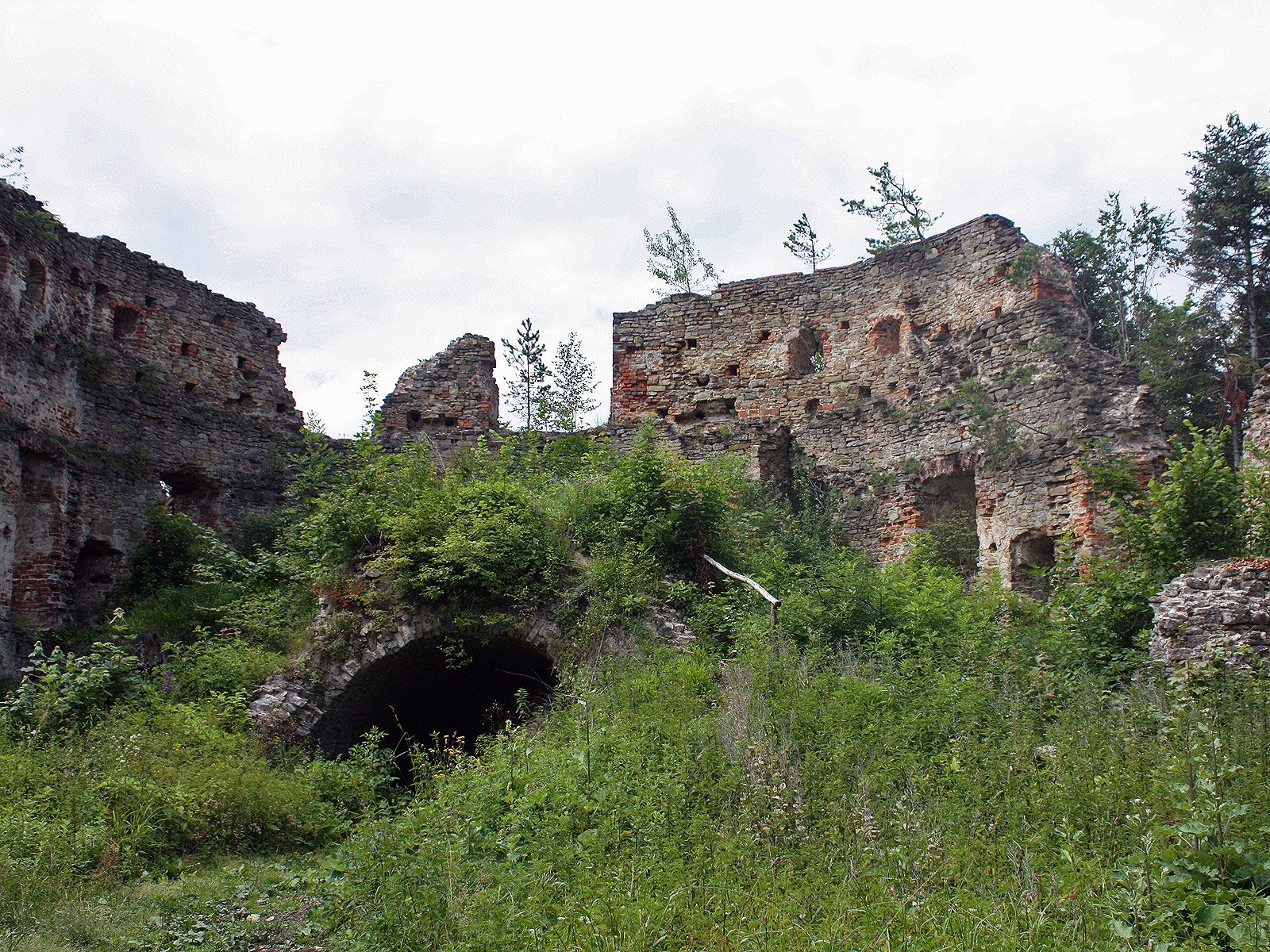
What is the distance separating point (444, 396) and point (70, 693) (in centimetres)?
834

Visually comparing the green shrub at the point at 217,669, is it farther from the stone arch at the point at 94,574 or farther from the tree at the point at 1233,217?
the tree at the point at 1233,217

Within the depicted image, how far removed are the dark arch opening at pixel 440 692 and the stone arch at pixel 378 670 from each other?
0.05ft

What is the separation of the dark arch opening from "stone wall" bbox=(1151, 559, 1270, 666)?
5328mm

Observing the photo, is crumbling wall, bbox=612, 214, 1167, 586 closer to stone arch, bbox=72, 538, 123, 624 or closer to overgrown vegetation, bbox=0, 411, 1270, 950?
overgrown vegetation, bbox=0, 411, 1270, 950

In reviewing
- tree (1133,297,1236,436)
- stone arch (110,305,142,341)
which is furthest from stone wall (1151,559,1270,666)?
stone arch (110,305,142,341)

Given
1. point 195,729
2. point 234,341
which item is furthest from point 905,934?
point 234,341

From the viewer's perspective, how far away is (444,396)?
1585 centimetres

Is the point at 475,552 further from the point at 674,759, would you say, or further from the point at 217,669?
the point at 674,759

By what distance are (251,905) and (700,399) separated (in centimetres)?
1227

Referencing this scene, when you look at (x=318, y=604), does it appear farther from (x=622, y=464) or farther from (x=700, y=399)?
(x=700, y=399)

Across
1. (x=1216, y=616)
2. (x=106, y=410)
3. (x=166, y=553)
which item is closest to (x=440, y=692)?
(x=166, y=553)

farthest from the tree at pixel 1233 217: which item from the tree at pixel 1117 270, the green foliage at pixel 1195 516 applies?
the green foliage at pixel 1195 516

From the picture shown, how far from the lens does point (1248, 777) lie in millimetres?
4965

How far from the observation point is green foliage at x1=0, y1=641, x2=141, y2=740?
324 inches
